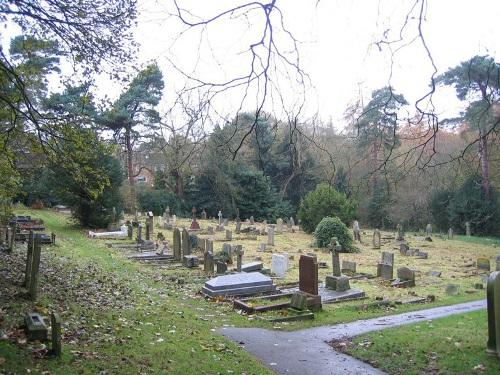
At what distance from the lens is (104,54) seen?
1085 cm

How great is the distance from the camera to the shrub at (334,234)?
24359 millimetres

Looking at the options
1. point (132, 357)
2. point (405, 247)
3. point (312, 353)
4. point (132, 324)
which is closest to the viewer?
point (132, 357)

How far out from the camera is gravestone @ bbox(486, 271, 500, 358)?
747 centimetres

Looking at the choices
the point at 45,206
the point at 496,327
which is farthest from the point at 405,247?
the point at 45,206

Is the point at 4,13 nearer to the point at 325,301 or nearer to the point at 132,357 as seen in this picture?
the point at 132,357

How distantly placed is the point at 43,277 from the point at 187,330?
5377 mm

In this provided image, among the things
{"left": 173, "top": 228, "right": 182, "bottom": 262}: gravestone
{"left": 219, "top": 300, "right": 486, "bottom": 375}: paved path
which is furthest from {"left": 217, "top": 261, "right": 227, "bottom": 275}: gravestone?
{"left": 219, "top": 300, "right": 486, "bottom": 375}: paved path

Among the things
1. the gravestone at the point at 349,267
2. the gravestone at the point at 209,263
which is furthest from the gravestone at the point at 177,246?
the gravestone at the point at 349,267

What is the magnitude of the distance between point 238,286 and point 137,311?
12.3 feet

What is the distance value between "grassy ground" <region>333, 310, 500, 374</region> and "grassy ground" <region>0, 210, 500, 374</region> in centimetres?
179

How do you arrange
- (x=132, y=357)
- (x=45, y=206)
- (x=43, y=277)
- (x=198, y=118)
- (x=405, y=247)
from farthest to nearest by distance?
(x=45, y=206) < (x=405, y=247) < (x=43, y=277) < (x=132, y=357) < (x=198, y=118)

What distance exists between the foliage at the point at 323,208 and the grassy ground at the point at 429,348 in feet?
71.4

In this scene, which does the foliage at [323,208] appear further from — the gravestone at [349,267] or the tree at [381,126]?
the tree at [381,126]

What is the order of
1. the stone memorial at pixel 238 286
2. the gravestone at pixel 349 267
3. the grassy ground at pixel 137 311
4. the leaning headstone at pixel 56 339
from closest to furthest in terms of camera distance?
the leaning headstone at pixel 56 339 → the grassy ground at pixel 137 311 → the stone memorial at pixel 238 286 → the gravestone at pixel 349 267
